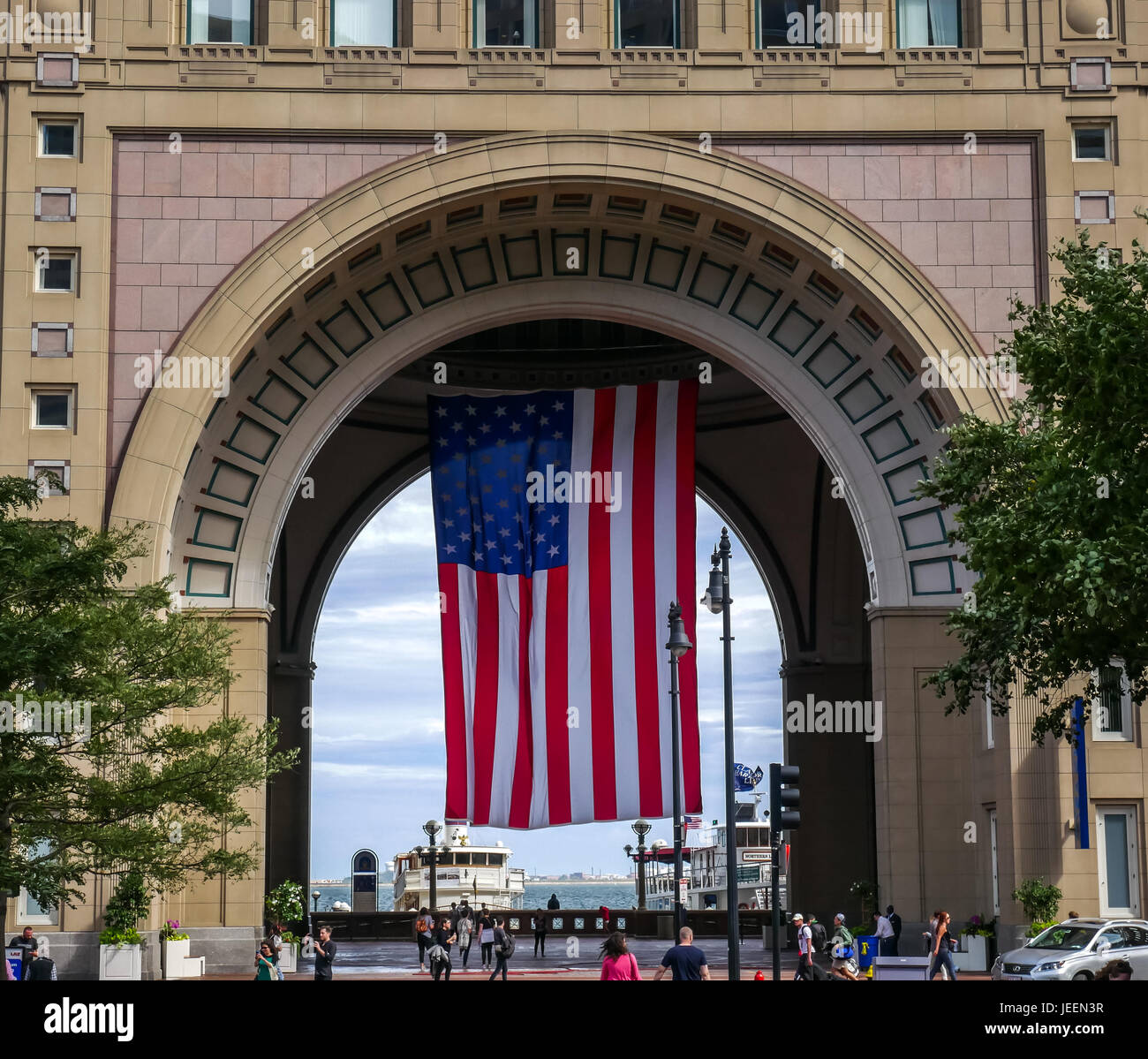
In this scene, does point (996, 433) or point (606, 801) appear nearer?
point (996, 433)

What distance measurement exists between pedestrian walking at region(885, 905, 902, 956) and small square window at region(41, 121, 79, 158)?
78.3 ft

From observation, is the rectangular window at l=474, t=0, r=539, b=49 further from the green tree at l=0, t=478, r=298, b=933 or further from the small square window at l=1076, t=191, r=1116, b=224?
the green tree at l=0, t=478, r=298, b=933

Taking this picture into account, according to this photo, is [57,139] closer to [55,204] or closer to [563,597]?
[55,204]

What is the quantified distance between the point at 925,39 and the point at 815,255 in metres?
5.84

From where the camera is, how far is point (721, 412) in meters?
54.8

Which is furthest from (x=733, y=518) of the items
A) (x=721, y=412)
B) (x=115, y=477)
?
(x=115, y=477)

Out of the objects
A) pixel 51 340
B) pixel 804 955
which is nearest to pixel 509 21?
pixel 51 340

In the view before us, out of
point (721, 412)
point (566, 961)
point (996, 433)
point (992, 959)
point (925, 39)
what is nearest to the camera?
point (996, 433)

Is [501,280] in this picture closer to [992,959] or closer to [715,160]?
Answer: [715,160]

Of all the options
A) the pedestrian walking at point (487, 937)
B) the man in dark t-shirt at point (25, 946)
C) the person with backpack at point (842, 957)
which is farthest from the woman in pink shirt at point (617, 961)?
the pedestrian walking at point (487, 937)

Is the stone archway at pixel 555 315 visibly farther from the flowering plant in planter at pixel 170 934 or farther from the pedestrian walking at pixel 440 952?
the pedestrian walking at pixel 440 952

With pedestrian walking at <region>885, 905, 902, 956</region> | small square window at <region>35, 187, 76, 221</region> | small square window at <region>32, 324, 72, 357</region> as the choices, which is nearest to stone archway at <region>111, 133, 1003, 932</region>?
small square window at <region>32, 324, 72, 357</region>

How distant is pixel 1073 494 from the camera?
75.8 ft

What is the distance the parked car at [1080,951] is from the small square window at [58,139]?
25.0 m
